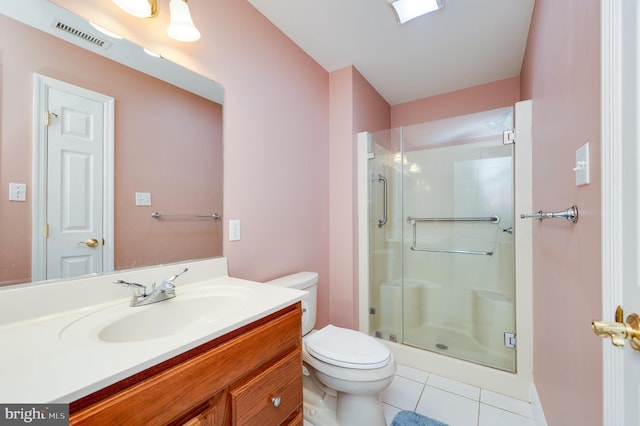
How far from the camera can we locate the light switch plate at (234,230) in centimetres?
139

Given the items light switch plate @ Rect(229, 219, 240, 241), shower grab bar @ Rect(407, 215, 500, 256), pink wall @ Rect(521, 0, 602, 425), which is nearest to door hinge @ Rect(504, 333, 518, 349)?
pink wall @ Rect(521, 0, 602, 425)

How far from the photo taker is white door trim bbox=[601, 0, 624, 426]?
517 mm

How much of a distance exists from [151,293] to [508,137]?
2.17m

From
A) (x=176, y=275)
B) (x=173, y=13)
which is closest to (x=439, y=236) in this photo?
(x=176, y=275)

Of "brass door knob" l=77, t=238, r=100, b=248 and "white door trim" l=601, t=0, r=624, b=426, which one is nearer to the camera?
"white door trim" l=601, t=0, r=624, b=426

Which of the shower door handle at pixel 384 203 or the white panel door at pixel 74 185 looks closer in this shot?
the white panel door at pixel 74 185

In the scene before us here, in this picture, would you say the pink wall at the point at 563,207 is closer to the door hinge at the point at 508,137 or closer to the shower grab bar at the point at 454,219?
the door hinge at the point at 508,137

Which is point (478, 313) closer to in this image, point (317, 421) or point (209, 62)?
point (317, 421)

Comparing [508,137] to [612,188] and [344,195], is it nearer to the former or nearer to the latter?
[344,195]

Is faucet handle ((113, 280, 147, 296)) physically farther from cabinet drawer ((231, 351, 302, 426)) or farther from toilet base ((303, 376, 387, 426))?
toilet base ((303, 376, 387, 426))

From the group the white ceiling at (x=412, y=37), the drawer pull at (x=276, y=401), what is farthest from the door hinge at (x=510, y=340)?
the white ceiling at (x=412, y=37)

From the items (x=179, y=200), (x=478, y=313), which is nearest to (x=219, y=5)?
(x=179, y=200)

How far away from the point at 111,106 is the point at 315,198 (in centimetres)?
131

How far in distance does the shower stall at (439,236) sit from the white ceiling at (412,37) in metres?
0.46
